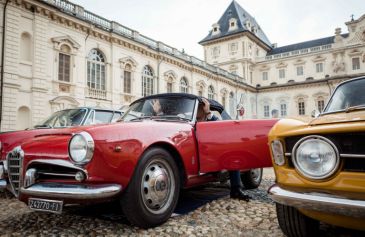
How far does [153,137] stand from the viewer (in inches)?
117

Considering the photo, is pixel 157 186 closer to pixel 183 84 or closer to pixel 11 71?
Result: pixel 11 71

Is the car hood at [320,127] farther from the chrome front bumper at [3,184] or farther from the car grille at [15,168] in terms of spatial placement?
the chrome front bumper at [3,184]

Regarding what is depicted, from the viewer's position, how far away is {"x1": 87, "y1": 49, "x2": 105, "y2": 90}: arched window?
2003cm

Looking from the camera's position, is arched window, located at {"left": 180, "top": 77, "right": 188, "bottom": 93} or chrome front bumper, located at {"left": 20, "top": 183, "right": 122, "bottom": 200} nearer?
chrome front bumper, located at {"left": 20, "top": 183, "right": 122, "bottom": 200}

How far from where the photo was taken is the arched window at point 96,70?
65.7ft

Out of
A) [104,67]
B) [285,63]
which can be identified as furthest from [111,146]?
[285,63]

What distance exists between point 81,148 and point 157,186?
0.92 meters

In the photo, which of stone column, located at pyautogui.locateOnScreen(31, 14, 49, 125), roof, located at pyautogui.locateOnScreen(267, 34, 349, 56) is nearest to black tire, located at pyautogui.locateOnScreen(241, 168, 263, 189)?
stone column, located at pyautogui.locateOnScreen(31, 14, 49, 125)

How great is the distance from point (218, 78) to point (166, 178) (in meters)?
34.3

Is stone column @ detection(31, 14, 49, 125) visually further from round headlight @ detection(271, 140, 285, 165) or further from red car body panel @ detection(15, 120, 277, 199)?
round headlight @ detection(271, 140, 285, 165)

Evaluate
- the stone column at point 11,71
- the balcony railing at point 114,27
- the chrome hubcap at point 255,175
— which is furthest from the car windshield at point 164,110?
the balcony railing at point 114,27

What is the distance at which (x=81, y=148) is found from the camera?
2561 mm

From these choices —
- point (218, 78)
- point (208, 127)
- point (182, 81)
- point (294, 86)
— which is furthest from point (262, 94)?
point (208, 127)

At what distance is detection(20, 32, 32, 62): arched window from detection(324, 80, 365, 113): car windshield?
17738 millimetres
